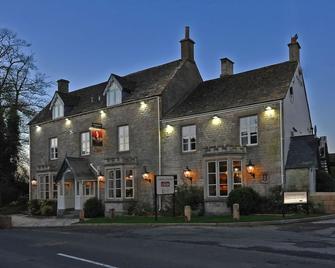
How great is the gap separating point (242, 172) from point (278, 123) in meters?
3.47

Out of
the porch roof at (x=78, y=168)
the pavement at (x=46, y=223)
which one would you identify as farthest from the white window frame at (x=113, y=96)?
the pavement at (x=46, y=223)

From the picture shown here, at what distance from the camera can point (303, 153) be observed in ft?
86.5

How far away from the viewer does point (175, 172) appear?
30.7 metres

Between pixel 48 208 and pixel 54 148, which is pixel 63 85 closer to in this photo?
pixel 54 148

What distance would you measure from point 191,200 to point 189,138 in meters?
4.18

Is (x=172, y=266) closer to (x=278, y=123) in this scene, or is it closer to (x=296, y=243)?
(x=296, y=243)

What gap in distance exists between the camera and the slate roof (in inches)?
1021

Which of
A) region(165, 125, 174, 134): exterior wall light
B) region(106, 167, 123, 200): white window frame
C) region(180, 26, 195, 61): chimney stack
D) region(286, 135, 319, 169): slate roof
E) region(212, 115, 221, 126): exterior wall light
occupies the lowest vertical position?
region(106, 167, 123, 200): white window frame

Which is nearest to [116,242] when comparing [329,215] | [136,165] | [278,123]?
[329,215]

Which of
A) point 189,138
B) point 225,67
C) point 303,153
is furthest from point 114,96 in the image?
point 303,153

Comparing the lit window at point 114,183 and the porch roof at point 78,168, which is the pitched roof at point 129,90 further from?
the lit window at point 114,183

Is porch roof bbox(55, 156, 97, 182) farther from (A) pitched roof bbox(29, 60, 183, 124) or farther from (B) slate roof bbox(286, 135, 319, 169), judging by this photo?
(B) slate roof bbox(286, 135, 319, 169)

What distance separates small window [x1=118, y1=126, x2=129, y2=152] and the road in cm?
1629

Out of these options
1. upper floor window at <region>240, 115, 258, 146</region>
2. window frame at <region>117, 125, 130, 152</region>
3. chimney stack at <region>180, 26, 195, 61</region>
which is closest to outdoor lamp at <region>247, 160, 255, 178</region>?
upper floor window at <region>240, 115, 258, 146</region>
